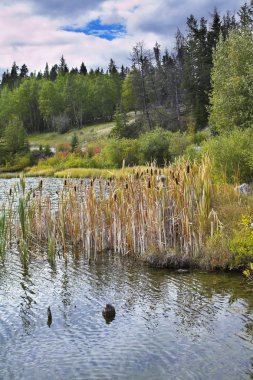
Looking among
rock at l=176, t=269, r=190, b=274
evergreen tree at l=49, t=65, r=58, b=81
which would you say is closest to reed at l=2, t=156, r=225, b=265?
rock at l=176, t=269, r=190, b=274

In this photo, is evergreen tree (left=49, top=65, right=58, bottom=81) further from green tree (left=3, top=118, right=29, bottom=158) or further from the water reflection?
the water reflection

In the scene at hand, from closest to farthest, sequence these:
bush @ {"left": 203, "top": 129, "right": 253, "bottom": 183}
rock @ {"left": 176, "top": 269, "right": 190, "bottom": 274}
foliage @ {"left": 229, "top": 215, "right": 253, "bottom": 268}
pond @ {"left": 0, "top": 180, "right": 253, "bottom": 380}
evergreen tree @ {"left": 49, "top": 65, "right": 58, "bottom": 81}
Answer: pond @ {"left": 0, "top": 180, "right": 253, "bottom": 380} < foliage @ {"left": 229, "top": 215, "right": 253, "bottom": 268} < rock @ {"left": 176, "top": 269, "right": 190, "bottom": 274} < bush @ {"left": 203, "top": 129, "right": 253, "bottom": 183} < evergreen tree @ {"left": 49, "top": 65, "right": 58, "bottom": 81}

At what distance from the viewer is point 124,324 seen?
8109mm

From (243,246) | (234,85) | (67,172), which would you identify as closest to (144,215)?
(243,246)

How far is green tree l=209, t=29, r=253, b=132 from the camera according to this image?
3278 cm

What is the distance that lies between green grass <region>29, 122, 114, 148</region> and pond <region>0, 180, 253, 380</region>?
67.2 meters

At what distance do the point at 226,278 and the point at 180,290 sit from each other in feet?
4.63

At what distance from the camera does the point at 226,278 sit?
1072cm

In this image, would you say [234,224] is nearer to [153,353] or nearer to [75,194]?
[75,194]

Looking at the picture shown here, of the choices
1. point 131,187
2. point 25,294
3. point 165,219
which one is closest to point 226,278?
point 165,219

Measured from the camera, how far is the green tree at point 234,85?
32.8m

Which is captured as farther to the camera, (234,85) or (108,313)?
(234,85)

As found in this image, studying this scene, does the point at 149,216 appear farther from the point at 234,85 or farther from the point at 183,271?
the point at 234,85

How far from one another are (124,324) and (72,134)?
80.8 m
